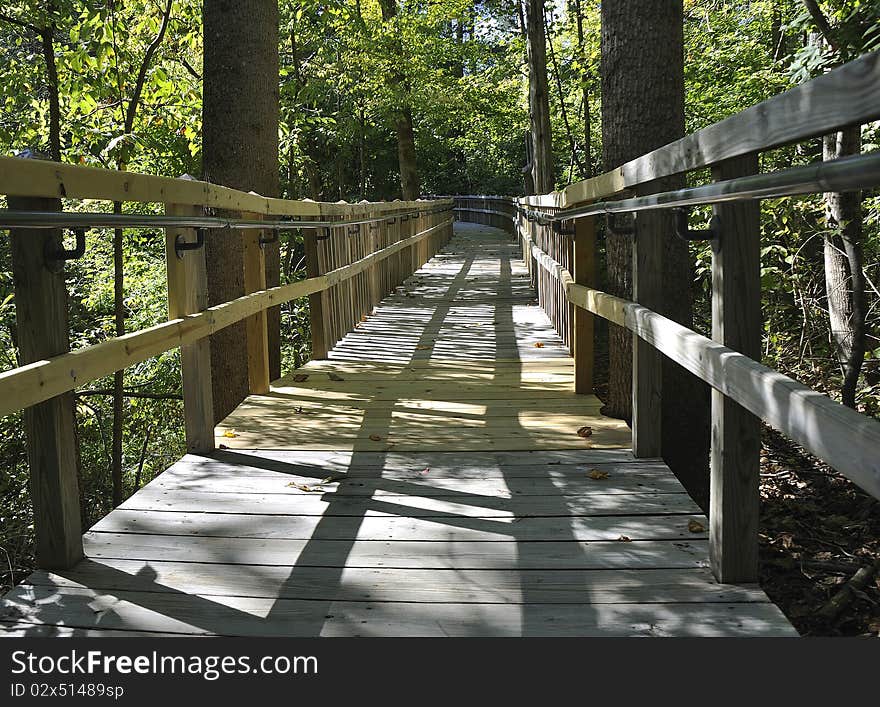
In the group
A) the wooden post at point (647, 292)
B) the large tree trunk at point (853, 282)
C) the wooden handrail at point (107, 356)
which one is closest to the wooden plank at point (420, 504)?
the wooden post at point (647, 292)

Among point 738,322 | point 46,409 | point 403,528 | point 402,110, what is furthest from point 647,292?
point 402,110

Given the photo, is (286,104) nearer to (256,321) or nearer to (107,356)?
(256,321)

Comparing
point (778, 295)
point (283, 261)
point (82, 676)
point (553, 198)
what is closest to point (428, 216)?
point (283, 261)

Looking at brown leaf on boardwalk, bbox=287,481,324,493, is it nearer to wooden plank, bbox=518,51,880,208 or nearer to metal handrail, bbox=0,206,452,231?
metal handrail, bbox=0,206,452,231

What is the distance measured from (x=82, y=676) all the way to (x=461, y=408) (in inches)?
142

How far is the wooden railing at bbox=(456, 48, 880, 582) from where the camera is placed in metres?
1.84

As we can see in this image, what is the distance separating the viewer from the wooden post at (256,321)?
18.9 feet

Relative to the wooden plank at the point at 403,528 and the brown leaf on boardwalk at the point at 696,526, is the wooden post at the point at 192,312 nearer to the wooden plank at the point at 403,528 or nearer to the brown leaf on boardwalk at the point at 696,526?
the wooden plank at the point at 403,528

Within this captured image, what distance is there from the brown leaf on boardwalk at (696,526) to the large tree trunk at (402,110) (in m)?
18.8

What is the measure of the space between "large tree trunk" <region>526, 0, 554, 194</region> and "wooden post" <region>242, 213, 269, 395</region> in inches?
410

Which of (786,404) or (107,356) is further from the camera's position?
(107,356)

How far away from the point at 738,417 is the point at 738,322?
0.30 meters

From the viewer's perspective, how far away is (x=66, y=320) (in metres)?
3.10

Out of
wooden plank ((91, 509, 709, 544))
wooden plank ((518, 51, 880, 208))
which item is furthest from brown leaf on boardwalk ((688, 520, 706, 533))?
wooden plank ((518, 51, 880, 208))
